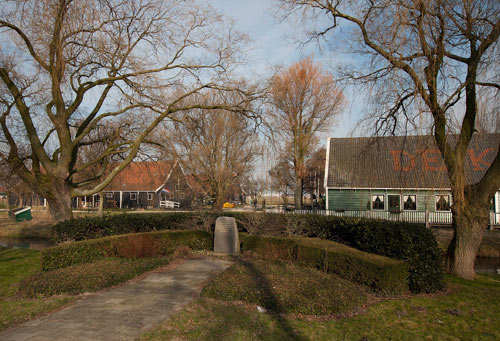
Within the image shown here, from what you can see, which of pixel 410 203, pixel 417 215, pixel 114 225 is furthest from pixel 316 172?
pixel 114 225

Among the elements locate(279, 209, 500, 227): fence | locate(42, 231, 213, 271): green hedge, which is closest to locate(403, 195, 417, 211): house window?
locate(279, 209, 500, 227): fence

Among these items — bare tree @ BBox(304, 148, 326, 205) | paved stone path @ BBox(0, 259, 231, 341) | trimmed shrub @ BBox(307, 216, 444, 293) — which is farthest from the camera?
bare tree @ BBox(304, 148, 326, 205)

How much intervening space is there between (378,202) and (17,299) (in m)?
22.7

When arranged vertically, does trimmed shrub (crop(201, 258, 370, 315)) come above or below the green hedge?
below

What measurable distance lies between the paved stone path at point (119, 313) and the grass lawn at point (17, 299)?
0.33 m

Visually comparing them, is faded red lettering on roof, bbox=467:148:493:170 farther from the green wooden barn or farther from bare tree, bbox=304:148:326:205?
bare tree, bbox=304:148:326:205

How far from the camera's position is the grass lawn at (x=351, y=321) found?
5207 millimetres

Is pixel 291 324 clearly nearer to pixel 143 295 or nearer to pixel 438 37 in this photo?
pixel 143 295

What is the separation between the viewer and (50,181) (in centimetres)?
1153

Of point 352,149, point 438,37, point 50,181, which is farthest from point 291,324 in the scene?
Answer: point 352,149

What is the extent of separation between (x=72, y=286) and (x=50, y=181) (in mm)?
5557

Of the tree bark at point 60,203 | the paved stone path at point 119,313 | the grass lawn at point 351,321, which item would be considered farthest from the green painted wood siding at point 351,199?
the paved stone path at point 119,313

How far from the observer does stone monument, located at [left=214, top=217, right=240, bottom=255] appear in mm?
11688

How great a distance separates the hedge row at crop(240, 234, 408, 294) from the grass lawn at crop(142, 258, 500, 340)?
0.43 m
